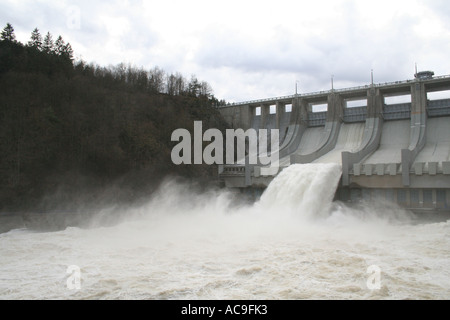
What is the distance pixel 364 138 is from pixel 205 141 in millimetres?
11693

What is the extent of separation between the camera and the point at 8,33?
28375mm

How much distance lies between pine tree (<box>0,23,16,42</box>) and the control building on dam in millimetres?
19023

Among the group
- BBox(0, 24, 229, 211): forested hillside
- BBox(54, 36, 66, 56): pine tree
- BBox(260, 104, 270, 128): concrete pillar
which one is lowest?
BBox(0, 24, 229, 211): forested hillside

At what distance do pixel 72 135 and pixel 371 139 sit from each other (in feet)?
66.3

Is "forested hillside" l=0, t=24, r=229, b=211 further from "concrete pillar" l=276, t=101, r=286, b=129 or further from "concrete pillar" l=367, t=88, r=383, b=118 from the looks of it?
"concrete pillar" l=367, t=88, r=383, b=118

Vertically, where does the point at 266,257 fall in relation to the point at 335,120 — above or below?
below

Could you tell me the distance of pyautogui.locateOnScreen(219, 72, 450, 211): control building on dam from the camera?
66.0ft

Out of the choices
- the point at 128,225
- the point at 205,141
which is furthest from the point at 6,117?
the point at 205,141
